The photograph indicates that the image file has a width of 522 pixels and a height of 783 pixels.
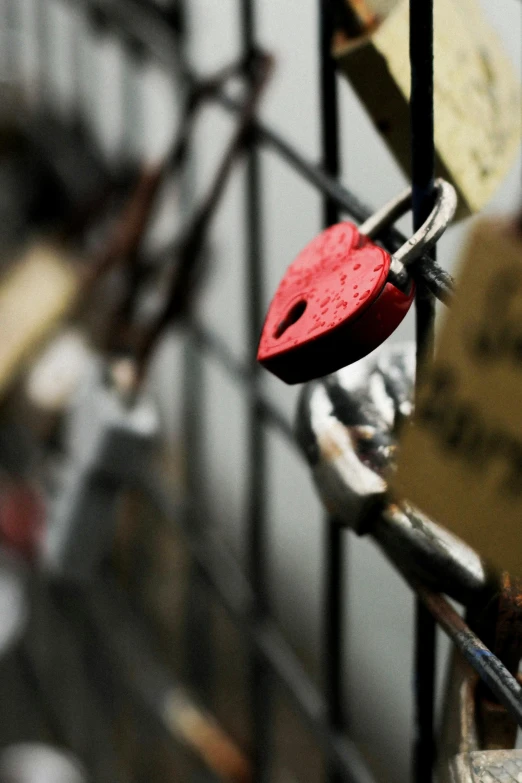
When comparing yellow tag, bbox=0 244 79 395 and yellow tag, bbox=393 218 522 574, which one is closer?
yellow tag, bbox=393 218 522 574

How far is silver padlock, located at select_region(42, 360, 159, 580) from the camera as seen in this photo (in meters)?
0.50

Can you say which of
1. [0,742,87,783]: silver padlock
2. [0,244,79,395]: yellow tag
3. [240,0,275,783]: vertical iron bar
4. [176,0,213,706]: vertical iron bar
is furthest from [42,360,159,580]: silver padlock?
[0,742,87,783]: silver padlock

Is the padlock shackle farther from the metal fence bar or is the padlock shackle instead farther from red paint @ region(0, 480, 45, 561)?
red paint @ region(0, 480, 45, 561)

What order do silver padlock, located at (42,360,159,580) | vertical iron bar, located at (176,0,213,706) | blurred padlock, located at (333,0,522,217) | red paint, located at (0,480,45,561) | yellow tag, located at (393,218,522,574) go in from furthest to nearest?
vertical iron bar, located at (176,0,213,706) → red paint, located at (0,480,45,561) → silver padlock, located at (42,360,159,580) → blurred padlock, located at (333,0,522,217) → yellow tag, located at (393,218,522,574)

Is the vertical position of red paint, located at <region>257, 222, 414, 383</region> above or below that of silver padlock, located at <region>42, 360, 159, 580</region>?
above

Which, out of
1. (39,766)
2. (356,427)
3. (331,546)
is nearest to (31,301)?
(331,546)

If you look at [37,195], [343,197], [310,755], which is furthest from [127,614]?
[343,197]

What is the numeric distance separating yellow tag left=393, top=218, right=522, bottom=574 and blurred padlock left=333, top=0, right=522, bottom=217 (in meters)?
0.12

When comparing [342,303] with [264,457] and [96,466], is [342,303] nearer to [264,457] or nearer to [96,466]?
[96,466]

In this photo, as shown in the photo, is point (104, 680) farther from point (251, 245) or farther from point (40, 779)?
point (251, 245)

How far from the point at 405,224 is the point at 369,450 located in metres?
0.37

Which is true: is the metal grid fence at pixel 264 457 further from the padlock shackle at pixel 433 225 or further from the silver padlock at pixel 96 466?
the silver padlock at pixel 96 466

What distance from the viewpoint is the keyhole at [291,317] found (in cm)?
27

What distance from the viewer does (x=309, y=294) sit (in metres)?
0.27
